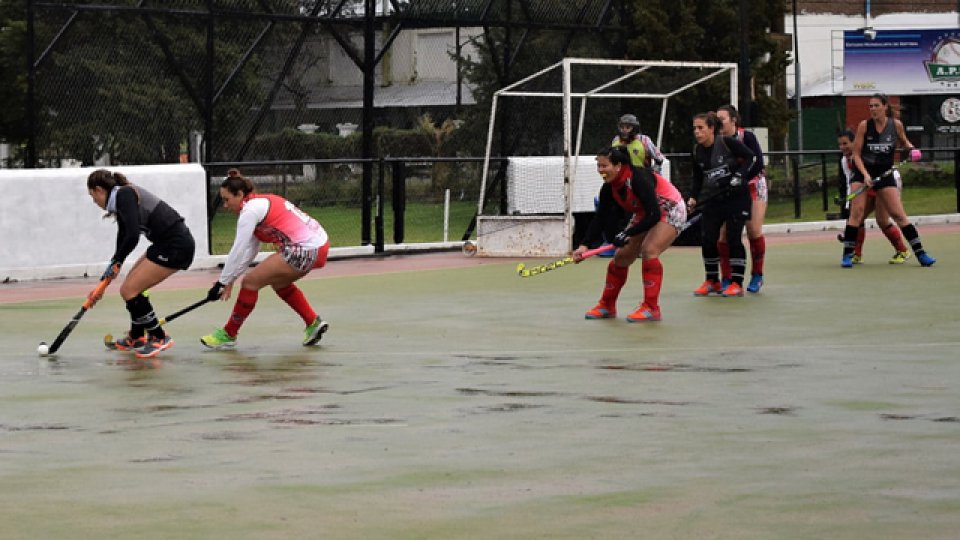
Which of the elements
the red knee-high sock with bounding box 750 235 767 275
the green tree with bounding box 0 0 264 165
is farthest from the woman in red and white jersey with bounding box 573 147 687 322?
the green tree with bounding box 0 0 264 165

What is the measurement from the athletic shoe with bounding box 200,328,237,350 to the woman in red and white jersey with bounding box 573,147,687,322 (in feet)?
9.87

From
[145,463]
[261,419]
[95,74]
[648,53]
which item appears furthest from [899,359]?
[648,53]

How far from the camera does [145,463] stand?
850 cm

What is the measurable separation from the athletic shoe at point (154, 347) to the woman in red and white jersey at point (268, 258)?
0.92 ft

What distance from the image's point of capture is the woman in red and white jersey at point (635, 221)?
14.9 metres

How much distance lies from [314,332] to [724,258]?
5.36m

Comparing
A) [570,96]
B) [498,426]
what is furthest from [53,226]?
[498,426]

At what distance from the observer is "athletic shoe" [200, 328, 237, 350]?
1346 cm

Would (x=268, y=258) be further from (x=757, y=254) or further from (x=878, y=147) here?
(x=878, y=147)

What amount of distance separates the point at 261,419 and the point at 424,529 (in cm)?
306

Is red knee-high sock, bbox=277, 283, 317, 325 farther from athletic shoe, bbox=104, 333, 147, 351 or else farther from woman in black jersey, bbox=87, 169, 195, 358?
athletic shoe, bbox=104, 333, 147, 351

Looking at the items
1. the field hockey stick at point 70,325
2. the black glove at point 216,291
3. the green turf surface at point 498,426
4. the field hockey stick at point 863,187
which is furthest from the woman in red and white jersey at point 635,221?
the field hockey stick at point 863,187

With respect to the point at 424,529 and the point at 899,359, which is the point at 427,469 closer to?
the point at 424,529

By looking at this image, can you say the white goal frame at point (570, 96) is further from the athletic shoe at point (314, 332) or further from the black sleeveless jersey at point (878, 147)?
the athletic shoe at point (314, 332)
